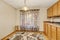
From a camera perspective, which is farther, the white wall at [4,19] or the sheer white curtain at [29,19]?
the sheer white curtain at [29,19]

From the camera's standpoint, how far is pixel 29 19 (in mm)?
7281

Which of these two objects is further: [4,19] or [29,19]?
[29,19]

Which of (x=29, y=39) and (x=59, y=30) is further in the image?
(x=29, y=39)

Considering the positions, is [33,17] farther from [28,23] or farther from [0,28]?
[0,28]

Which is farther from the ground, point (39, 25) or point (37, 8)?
point (37, 8)

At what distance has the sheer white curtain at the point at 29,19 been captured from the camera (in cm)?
720

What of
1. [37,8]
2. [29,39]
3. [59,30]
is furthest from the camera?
[37,8]

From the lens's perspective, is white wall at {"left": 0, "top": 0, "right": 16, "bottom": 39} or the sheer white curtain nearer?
white wall at {"left": 0, "top": 0, "right": 16, "bottom": 39}

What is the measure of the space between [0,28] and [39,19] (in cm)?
357

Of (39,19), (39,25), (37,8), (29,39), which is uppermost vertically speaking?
(37,8)

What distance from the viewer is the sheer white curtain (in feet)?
23.6

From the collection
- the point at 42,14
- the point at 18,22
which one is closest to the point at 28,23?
the point at 18,22

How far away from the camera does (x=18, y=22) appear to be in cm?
752

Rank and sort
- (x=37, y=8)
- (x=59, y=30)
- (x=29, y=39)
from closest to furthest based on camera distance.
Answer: (x=59, y=30) → (x=29, y=39) → (x=37, y=8)
